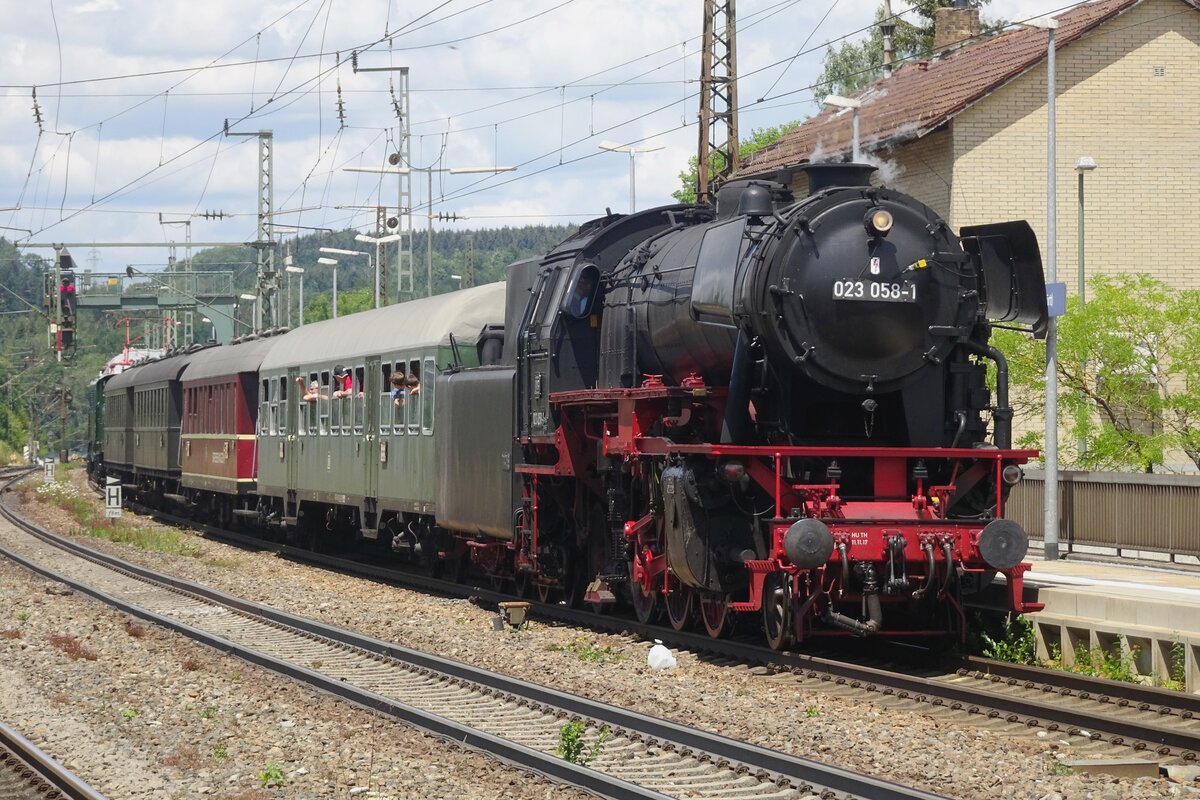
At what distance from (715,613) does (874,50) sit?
48338mm

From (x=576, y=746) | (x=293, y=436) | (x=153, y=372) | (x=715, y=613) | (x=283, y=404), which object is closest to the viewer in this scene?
(x=576, y=746)

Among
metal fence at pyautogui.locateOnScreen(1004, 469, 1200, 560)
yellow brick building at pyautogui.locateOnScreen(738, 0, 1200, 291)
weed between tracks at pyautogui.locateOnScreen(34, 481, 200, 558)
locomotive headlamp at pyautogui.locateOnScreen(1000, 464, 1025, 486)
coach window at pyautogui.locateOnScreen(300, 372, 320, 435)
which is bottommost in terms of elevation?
weed between tracks at pyautogui.locateOnScreen(34, 481, 200, 558)

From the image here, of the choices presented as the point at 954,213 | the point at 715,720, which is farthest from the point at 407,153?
the point at 715,720

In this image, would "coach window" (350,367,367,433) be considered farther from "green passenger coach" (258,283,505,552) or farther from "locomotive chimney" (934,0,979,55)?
"locomotive chimney" (934,0,979,55)

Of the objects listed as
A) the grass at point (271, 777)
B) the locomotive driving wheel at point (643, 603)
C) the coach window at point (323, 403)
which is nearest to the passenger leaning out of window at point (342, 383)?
the coach window at point (323, 403)

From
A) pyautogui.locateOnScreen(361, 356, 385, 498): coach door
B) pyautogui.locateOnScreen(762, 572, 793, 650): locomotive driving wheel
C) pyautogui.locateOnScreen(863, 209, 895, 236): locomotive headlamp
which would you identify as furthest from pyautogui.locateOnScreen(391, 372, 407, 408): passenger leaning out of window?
pyautogui.locateOnScreen(863, 209, 895, 236): locomotive headlamp

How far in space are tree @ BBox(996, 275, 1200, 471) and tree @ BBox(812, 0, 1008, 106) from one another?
27501mm

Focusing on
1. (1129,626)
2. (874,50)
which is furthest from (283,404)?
(874,50)

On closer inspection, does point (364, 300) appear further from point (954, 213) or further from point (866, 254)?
point (866, 254)

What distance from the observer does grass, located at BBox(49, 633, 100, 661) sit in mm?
Answer: 13711

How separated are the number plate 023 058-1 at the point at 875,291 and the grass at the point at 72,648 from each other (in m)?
7.22

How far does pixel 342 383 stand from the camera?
23109 mm

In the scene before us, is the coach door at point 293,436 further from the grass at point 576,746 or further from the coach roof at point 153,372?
the grass at point 576,746

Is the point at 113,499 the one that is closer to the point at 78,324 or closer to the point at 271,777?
the point at 271,777
